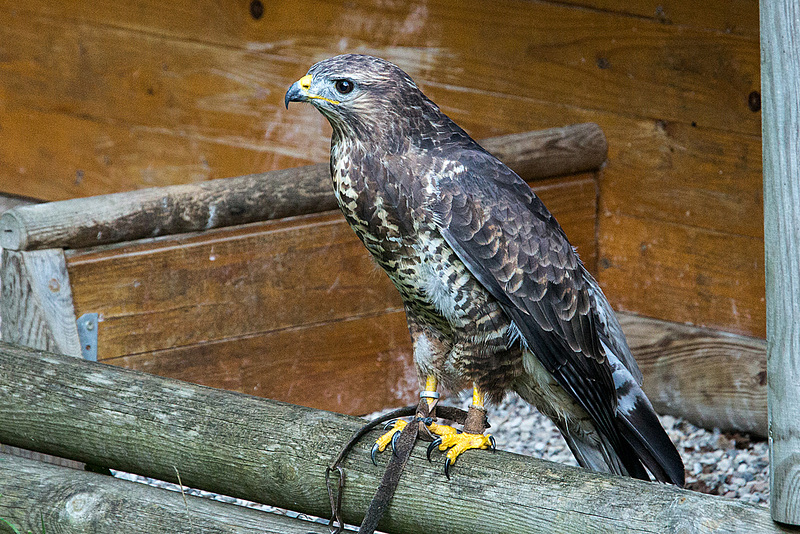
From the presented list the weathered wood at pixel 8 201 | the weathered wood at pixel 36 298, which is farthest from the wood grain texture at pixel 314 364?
the weathered wood at pixel 8 201

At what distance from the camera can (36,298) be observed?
2678 millimetres

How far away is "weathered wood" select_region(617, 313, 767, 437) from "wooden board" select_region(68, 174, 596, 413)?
1.44ft

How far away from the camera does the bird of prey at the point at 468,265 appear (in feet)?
6.48

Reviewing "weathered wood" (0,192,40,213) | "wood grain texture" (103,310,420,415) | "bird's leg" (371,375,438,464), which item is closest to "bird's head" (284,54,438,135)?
"bird's leg" (371,375,438,464)

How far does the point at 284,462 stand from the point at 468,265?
1.88 ft

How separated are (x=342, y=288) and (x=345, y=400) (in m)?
0.42

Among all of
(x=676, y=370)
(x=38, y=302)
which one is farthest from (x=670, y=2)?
(x=38, y=302)

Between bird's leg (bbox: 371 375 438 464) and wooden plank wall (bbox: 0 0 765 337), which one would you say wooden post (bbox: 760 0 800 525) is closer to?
bird's leg (bbox: 371 375 438 464)

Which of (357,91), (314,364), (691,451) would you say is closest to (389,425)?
(357,91)

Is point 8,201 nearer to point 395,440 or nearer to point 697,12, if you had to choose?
point 697,12

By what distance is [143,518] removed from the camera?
204 cm

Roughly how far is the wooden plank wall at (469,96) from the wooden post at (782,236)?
184 cm

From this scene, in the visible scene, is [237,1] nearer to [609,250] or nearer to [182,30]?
[182,30]

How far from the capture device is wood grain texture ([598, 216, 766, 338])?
132 inches
